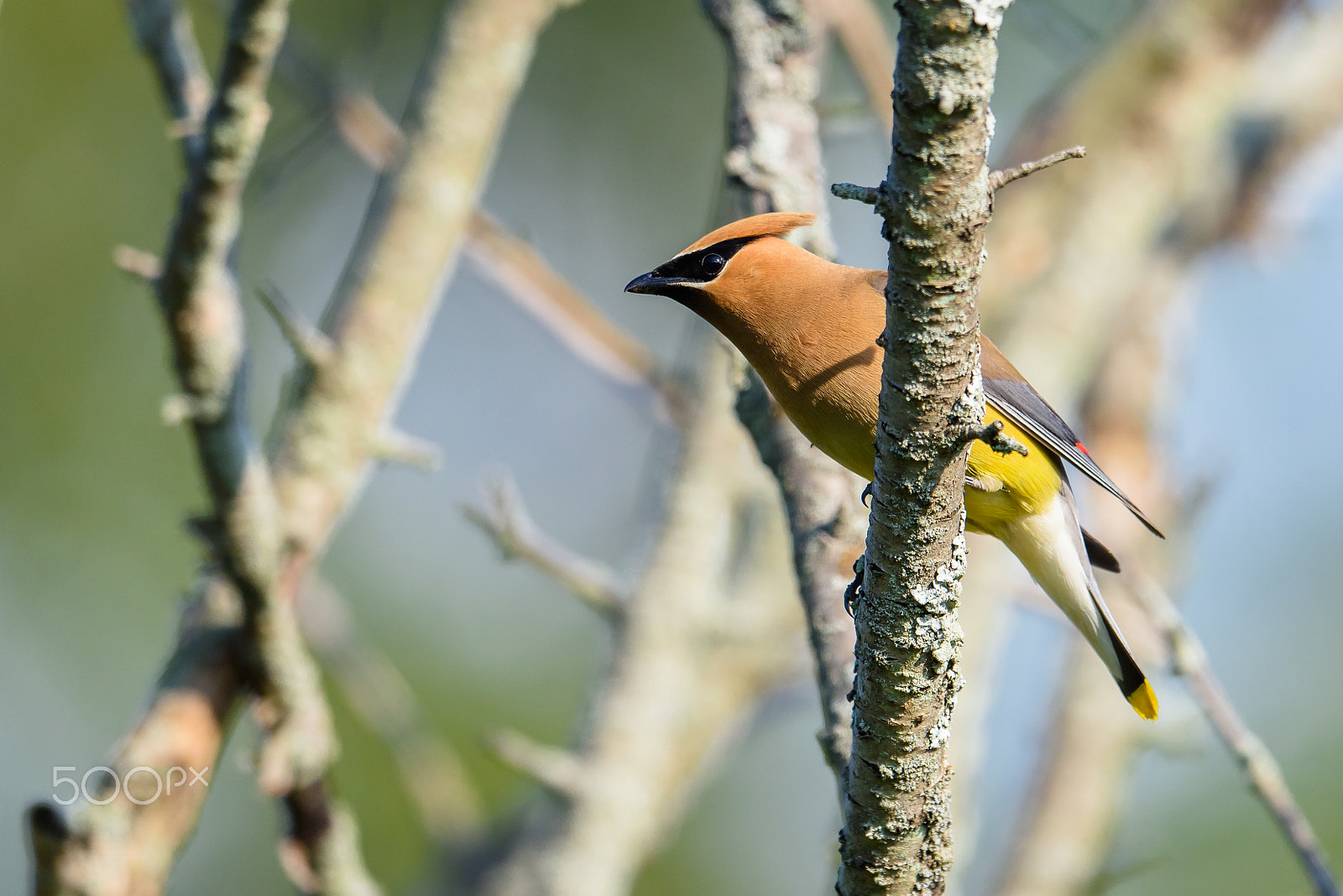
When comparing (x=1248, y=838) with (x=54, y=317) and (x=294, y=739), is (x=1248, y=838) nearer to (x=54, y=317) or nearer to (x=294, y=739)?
(x=294, y=739)

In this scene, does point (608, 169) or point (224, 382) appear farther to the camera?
point (608, 169)

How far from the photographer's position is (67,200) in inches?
397

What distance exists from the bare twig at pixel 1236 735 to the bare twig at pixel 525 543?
2.02 m

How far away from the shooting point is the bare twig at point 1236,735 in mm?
3090

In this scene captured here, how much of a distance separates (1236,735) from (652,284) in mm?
1890

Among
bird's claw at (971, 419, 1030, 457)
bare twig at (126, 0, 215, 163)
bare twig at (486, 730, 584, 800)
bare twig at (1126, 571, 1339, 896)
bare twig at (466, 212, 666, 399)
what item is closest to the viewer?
bird's claw at (971, 419, 1030, 457)

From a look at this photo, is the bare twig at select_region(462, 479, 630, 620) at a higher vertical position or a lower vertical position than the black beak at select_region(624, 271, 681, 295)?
lower

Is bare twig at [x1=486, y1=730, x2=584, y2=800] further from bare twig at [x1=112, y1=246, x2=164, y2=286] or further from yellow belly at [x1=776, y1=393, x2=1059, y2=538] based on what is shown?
bare twig at [x1=112, y1=246, x2=164, y2=286]

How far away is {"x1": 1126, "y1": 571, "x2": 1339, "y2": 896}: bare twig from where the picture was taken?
309 cm

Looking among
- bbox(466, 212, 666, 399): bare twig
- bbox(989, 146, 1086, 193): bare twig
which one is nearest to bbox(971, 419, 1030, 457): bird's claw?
bbox(989, 146, 1086, 193): bare twig

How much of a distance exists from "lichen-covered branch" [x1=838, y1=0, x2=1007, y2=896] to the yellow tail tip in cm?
151

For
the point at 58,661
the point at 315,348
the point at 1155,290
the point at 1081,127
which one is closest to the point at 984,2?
the point at 315,348

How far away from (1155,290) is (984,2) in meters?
6.92

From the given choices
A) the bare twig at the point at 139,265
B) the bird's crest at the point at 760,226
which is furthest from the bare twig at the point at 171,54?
the bird's crest at the point at 760,226
